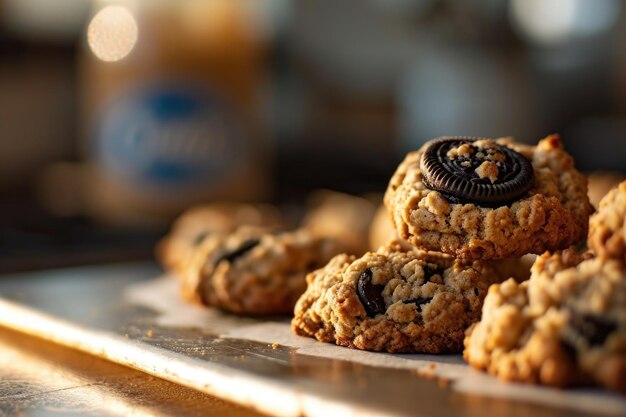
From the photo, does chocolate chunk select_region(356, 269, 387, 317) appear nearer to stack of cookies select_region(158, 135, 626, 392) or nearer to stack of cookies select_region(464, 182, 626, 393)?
stack of cookies select_region(158, 135, 626, 392)

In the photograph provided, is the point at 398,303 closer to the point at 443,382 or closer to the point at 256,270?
the point at 443,382

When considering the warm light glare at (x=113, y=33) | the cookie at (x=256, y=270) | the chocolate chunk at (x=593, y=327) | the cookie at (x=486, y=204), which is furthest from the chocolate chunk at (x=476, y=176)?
the warm light glare at (x=113, y=33)

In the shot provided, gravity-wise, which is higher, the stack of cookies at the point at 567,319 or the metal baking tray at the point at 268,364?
the stack of cookies at the point at 567,319

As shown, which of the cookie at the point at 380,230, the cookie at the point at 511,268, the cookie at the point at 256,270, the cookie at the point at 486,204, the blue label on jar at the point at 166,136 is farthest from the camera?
the blue label on jar at the point at 166,136

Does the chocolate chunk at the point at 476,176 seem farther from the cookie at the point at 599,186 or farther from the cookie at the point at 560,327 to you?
the cookie at the point at 599,186

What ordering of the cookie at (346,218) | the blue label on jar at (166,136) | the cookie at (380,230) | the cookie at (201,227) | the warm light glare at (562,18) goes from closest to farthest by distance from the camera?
the cookie at (380,230) → the cookie at (201,227) → the cookie at (346,218) → the blue label on jar at (166,136) → the warm light glare at (562,18)

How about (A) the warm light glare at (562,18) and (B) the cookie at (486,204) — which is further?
(A) the warm light glare at (562,18)

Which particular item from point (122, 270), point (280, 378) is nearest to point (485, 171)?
point (280, 378)
